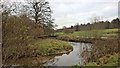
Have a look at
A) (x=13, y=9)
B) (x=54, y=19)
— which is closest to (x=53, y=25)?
(x=54, y=19)

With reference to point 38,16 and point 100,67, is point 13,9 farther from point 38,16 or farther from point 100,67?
point 38,16

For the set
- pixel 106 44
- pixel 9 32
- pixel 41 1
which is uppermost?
pixel 41 1

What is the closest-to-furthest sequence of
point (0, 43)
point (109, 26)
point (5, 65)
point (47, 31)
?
1. point (0, 43)
2. point (5, 65)
3. point (47, 31)
4. point (109, 26)

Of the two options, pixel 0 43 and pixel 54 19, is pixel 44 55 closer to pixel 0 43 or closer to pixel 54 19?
pixel 0 43

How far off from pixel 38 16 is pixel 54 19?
194 cm

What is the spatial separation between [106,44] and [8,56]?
242 inches

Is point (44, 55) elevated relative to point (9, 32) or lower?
lower

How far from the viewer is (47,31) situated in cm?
2344

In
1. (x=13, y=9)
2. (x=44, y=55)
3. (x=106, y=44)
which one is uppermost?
(x=13, y=9)

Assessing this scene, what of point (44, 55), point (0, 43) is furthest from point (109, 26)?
point (0, 43)

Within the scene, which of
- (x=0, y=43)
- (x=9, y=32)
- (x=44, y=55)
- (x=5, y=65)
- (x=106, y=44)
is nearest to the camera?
(x=0, y=43)

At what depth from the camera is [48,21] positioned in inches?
946

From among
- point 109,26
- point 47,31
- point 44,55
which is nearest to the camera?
point 44,55

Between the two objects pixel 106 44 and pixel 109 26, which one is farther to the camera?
pixel 109 26
